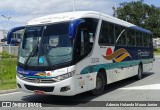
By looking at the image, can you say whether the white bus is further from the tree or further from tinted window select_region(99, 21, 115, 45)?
the tree

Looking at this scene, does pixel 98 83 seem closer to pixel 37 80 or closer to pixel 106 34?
pixel 106 34

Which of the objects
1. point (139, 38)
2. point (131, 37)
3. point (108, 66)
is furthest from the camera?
point (139, 38)

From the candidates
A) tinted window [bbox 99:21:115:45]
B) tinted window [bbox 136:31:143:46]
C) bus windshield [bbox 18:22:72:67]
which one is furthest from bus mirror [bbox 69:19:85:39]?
tinted window [bbox 136:31:143:46]

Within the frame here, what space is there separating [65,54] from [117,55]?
4.52 meters

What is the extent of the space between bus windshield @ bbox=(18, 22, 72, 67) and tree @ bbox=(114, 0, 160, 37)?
63176 mm

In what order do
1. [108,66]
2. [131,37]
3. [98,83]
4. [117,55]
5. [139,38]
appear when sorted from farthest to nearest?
1. [139,38]
2. [131,37]
3. [117,55]
4. [108,66]
5. [98,83]

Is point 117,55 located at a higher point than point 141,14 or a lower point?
lower

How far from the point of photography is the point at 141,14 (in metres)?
73.1

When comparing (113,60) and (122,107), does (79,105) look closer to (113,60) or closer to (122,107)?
(122,107)

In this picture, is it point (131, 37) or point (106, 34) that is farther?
point (131, 37)

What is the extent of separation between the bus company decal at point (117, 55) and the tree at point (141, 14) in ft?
191

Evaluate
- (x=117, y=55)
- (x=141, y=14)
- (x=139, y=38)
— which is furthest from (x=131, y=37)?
(x=141, y=14)

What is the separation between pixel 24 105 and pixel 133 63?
800 centimetres

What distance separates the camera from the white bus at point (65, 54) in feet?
33.1
